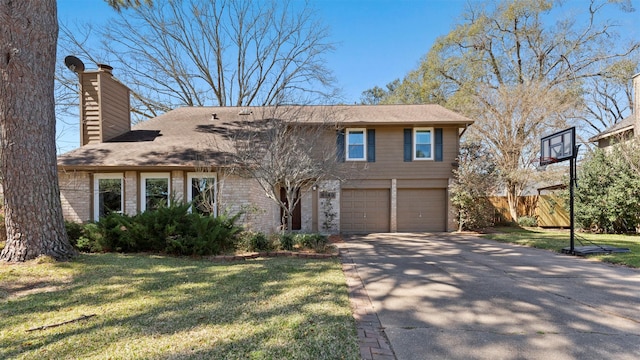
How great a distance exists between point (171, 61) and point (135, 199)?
A: 42.1 ft

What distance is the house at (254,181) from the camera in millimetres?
10547

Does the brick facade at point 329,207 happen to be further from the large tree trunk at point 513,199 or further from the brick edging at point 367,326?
the large tree trunk at point 513,199

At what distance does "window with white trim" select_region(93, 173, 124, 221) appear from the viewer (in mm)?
10578

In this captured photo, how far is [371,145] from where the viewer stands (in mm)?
13602

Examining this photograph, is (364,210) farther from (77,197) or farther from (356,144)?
(77,197)

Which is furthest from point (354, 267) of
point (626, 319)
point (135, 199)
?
A: point (135, 199)

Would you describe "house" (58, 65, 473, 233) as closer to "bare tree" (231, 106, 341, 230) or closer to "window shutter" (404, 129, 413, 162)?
"window shutter" (404, 129, 413, 162)

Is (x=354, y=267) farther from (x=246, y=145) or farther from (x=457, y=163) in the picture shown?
(x=457, y=163)

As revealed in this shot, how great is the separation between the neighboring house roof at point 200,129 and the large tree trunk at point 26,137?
13.4ft

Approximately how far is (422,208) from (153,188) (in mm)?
11196

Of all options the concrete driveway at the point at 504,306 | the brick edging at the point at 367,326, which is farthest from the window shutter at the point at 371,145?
the brick edging at the point at 367,326

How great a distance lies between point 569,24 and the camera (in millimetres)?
19766

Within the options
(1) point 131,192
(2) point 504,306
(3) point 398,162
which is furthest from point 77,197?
(2) point 504,306

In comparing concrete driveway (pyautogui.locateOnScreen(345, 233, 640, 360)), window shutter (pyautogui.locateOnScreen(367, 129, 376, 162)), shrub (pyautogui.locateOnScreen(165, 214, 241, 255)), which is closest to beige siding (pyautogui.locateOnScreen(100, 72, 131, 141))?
shrub (pyautogui.locateOnScreen(165, 214, 241, 255))
